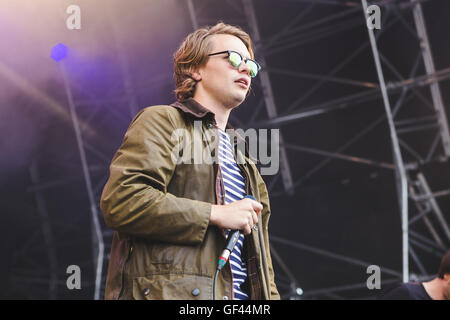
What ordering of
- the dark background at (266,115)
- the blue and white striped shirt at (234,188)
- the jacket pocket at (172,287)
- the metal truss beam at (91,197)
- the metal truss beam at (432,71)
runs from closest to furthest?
the jacket pocket at (172,287), the blue and white striped shirt at (234,188), the metal truss beam at (432,71), the dark background at (266,115), the metal truss beam at (91,197)

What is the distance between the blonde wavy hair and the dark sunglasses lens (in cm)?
14

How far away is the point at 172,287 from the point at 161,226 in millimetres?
200

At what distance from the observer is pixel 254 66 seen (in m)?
2.19

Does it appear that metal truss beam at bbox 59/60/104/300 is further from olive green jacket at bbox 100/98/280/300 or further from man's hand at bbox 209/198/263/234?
man's hand at bbox 209/198/263/234

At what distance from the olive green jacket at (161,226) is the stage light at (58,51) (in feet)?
18.8

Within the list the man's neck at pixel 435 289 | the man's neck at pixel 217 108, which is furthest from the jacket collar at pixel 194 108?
the man's neck at pixel 435 289

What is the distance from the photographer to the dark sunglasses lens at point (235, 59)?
84.5 inches

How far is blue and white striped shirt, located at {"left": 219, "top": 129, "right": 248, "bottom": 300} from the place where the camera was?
179 centimetres

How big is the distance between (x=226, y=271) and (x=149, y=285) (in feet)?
0.93

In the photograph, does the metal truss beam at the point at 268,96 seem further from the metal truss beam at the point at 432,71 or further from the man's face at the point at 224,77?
the man's face at the point at 224,77

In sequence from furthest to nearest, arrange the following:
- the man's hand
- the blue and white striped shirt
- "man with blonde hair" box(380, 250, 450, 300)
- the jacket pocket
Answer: "man with blonde hair" box(380, 250, 450, 300) < the blue and white striped shirt < the man's hand < the jacket pocket

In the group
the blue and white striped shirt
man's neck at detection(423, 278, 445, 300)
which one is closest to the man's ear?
the blue and white striped shirt

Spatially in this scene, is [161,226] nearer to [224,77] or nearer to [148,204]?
[148,204]
